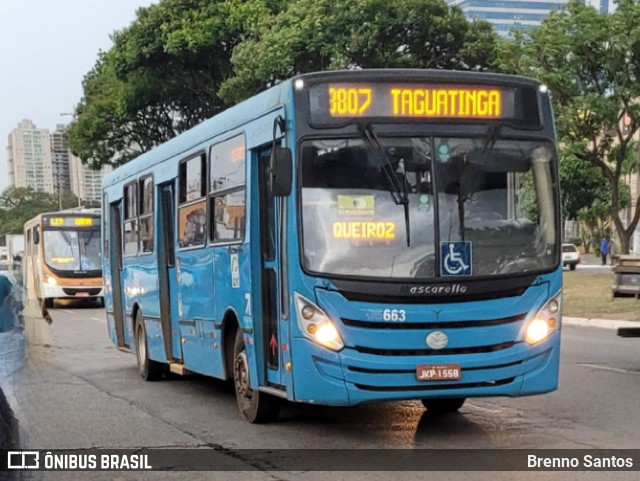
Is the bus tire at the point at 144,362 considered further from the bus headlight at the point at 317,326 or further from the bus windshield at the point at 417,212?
the bus windshield at the point at 417,212

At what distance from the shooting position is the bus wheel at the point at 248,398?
8.62 metres

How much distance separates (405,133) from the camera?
7.71 m

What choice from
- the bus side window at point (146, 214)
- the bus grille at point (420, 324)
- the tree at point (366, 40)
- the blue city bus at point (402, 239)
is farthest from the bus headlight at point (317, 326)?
the tree at point (366, 40)

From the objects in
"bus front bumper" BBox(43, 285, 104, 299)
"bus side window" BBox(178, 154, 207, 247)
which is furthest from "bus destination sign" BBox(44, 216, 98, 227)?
"bus side window" BBox(178, 154, 207, 247)

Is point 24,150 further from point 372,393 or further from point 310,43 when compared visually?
point 372,393

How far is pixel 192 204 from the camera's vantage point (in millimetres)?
10250

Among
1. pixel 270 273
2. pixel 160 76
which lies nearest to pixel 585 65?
pixel 160 76

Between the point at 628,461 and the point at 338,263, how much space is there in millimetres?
2586

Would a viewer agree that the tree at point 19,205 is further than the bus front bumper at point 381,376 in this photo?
Yes

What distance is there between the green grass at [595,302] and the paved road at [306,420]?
7.63 meters

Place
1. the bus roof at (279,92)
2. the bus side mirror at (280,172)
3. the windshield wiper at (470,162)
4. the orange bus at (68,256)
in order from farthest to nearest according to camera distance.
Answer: the orange bus at (68,256), the bus roof at (279,92), the windshield wiper at (470,162), the bus side mirror at (280,172)

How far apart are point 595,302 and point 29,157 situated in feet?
165

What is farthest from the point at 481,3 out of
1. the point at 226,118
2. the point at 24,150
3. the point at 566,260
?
the point at 226,118

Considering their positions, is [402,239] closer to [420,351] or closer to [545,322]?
[420,351]
